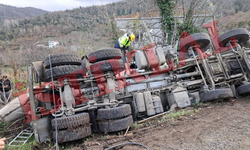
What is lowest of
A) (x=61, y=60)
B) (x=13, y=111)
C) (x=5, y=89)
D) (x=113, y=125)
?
(x=113, y=125)

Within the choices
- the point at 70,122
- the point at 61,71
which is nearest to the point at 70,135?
the point at 70,122

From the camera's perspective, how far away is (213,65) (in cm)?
541

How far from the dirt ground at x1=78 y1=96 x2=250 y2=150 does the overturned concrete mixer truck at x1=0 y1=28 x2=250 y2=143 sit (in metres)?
0.44

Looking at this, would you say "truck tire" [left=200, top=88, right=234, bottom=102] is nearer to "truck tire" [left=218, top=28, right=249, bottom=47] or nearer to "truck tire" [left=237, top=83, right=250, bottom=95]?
"truck tire" [left=237, top=83, right=250, bottom=95]

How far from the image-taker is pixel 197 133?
10.0ft

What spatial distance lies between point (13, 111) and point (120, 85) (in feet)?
9.72

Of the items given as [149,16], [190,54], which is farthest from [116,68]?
[149,16]

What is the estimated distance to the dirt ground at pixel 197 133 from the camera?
2629mm

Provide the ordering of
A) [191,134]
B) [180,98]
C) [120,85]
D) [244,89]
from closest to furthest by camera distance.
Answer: [191,134] < [120,85] < [180,98] < [244,89]

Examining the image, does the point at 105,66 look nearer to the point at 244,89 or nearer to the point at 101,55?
the point at 101,55

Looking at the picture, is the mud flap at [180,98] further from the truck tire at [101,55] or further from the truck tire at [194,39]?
the truck tire at [101,55]

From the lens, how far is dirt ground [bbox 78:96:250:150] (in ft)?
8.63

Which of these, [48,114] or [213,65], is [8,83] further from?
[213,65]

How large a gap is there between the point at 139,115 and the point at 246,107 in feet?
8.18
